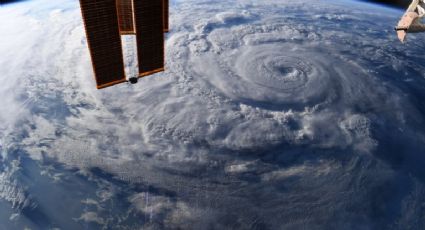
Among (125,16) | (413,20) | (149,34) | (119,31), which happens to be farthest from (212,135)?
(413,20)

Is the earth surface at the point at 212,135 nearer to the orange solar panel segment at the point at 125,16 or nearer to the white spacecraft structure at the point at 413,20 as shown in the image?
the orange solar panel segment at the point at 125,16

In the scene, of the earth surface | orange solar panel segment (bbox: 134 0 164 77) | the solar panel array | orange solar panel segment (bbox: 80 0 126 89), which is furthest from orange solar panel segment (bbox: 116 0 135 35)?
the earth surface

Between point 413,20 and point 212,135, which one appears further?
point 212,135

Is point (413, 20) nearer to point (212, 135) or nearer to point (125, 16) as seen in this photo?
point (125, 16)

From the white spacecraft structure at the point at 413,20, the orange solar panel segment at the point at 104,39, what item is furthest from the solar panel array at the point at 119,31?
the white spacecraft structure at the point at 413,20

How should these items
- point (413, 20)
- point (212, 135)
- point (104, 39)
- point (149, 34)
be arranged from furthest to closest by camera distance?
point (212, 135) → point (149, 34) → point (413, 20) → point (104, 39)

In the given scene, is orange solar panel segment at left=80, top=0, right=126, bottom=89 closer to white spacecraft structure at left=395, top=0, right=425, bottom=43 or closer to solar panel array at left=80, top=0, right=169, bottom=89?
solar panel array at left=80, top=0, right=169, bottom=89

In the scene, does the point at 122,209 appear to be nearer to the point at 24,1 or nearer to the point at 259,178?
the point at 259,178
